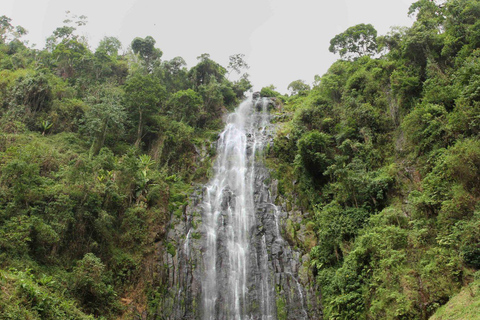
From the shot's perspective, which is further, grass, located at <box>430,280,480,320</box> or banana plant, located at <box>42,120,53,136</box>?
banana plant, located at <box>42,120,53,136</box>

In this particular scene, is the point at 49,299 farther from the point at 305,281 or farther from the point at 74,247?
the point at 305,281

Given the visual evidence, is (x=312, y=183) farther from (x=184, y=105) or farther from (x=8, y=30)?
(x=8, y=30)

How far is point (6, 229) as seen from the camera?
1056cm

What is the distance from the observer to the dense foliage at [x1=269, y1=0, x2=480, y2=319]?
941 cm

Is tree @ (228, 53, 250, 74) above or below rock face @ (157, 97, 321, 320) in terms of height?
above

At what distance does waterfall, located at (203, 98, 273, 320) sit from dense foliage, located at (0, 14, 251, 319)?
167 centimetres

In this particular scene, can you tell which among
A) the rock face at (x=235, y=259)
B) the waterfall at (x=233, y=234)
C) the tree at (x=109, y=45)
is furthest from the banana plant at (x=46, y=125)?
the tree at (x=109, y=45)

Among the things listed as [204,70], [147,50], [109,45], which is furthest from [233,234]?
[109,45]

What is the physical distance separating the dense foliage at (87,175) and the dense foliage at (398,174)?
7.55 meters

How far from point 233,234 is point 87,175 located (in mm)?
7781

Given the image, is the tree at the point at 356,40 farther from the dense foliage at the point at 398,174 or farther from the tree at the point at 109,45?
the tree at the point at 109,45

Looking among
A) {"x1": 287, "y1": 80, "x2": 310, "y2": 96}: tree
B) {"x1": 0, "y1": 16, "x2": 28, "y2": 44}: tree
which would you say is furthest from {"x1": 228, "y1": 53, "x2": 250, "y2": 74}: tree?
{"x1": 0, "y1": 16, "x2": 28, "y2": 44}: tree

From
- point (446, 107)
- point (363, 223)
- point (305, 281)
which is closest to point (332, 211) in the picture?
point (363, 223)

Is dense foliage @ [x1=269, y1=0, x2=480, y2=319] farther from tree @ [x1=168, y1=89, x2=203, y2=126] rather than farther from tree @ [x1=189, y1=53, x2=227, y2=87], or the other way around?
tree @ [x1=189, y1=53, x2=227, y2=87]
